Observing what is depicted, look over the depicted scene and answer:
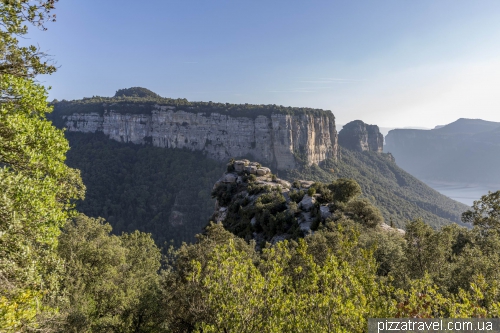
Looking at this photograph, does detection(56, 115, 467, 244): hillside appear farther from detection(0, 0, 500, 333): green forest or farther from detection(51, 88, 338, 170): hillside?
detection(0, 0, 500, 333): green forest

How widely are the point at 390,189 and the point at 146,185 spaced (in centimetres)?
9710

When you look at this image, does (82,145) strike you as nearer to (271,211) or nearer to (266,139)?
(266,139)

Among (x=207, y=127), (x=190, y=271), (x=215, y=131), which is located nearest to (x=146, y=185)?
(x=207, y=127)

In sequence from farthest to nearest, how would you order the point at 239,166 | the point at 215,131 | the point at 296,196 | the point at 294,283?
the point at 215,131, the point at 239,166, the point at 296,196, the point at 294,283

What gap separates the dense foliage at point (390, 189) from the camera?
281 feet

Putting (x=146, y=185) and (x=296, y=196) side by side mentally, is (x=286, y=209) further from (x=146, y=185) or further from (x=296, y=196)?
(x=146, y=185)

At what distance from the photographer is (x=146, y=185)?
310 feet

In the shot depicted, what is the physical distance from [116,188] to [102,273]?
78464 mm

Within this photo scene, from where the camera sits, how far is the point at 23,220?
6441mm

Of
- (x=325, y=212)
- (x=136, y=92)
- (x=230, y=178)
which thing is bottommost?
(x=325, y=212)

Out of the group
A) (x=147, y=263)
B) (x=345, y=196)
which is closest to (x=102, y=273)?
(x=147, y=263)

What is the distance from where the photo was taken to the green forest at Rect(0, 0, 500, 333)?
6.12 m

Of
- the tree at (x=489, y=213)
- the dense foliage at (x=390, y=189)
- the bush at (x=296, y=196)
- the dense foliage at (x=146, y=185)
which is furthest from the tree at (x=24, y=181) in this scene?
the dense foliage at (x=390, y=189)

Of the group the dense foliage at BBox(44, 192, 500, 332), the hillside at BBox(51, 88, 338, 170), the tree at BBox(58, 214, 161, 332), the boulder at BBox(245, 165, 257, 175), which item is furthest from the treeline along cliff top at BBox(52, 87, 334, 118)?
the tree at BBox(58, 214, 161, 332)
